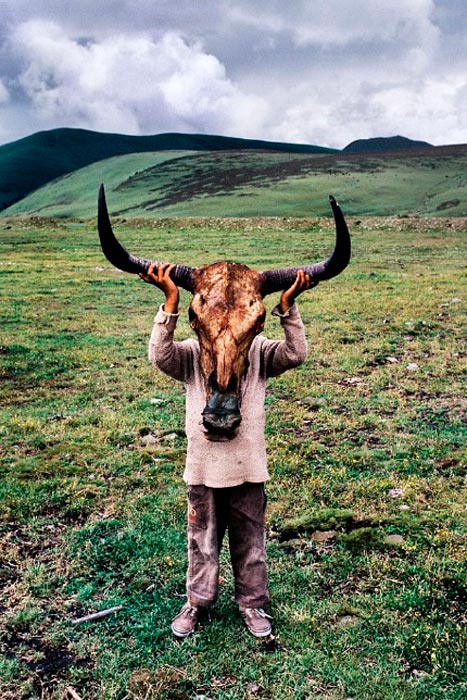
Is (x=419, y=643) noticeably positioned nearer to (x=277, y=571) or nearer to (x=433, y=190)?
(x=277, y=571)

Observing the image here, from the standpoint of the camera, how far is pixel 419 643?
4.35 meters

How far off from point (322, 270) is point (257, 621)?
2.62m

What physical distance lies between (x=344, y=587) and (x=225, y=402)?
2365 mm

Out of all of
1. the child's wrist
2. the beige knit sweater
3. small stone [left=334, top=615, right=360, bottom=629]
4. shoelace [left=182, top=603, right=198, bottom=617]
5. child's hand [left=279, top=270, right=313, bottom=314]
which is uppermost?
child's hand [left=279, top=270, right=313, bottom=314]

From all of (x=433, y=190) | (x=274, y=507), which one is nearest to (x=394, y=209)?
(x=433, y=190)

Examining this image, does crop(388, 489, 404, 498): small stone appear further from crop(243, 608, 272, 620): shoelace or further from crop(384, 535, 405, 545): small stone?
crop(243, 608, 272, 620): shoelace

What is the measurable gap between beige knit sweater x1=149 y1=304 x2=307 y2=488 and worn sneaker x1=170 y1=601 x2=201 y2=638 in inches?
41.7

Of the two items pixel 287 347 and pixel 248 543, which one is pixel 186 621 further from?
pixel 287 347

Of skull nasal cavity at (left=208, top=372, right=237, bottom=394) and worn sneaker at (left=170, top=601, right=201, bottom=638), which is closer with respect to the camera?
skull nasal cavity at (left=208, top=372, right=237, bottom=394)

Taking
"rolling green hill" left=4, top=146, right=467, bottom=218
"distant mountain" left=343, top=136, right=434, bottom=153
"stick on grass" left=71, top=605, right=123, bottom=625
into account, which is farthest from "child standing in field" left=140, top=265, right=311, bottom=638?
"distant mountain" left=343, top=136, right=434, bottom=153

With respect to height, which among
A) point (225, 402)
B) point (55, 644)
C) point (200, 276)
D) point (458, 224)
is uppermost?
point (458, 224)

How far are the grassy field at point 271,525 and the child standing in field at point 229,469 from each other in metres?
0.30

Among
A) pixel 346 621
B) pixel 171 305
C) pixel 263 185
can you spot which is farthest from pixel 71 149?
pixel 346 621

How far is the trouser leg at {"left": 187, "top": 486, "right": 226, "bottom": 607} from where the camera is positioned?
4355 mm
